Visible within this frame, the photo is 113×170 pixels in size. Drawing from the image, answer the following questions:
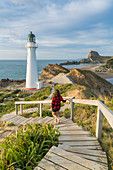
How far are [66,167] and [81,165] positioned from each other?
0.89ft

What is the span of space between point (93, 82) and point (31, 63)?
11.0 meters

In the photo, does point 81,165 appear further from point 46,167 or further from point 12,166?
point 12,166

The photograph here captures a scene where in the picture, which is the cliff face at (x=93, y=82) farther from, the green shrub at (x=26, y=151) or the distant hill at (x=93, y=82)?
the green shrub at (x=26, y=151)

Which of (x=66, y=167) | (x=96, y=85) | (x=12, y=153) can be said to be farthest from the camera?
(x=96, y=85)

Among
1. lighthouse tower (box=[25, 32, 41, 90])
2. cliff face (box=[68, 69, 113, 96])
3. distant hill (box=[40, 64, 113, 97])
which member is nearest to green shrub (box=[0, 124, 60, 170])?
distant hill (box=[40, 64, 113, 97])

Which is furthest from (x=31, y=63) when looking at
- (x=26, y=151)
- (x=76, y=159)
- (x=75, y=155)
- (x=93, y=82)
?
(x=76, y=159)

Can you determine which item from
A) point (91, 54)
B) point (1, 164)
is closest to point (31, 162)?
point (1, 164)

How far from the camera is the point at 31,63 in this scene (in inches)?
875

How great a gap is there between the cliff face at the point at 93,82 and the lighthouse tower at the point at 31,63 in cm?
727

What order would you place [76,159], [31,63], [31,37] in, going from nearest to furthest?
[76,159]
[31,37]
[31,63]

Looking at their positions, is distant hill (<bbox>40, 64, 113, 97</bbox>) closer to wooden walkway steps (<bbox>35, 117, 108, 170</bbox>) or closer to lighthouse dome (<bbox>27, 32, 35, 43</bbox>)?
lighthouse dome (<bbox>27, 32, 35, 43</bbox>)

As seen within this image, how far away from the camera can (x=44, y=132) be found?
3.20 metres

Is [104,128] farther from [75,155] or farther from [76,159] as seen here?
[76,159]

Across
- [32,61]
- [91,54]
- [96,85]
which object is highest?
[91,54]
